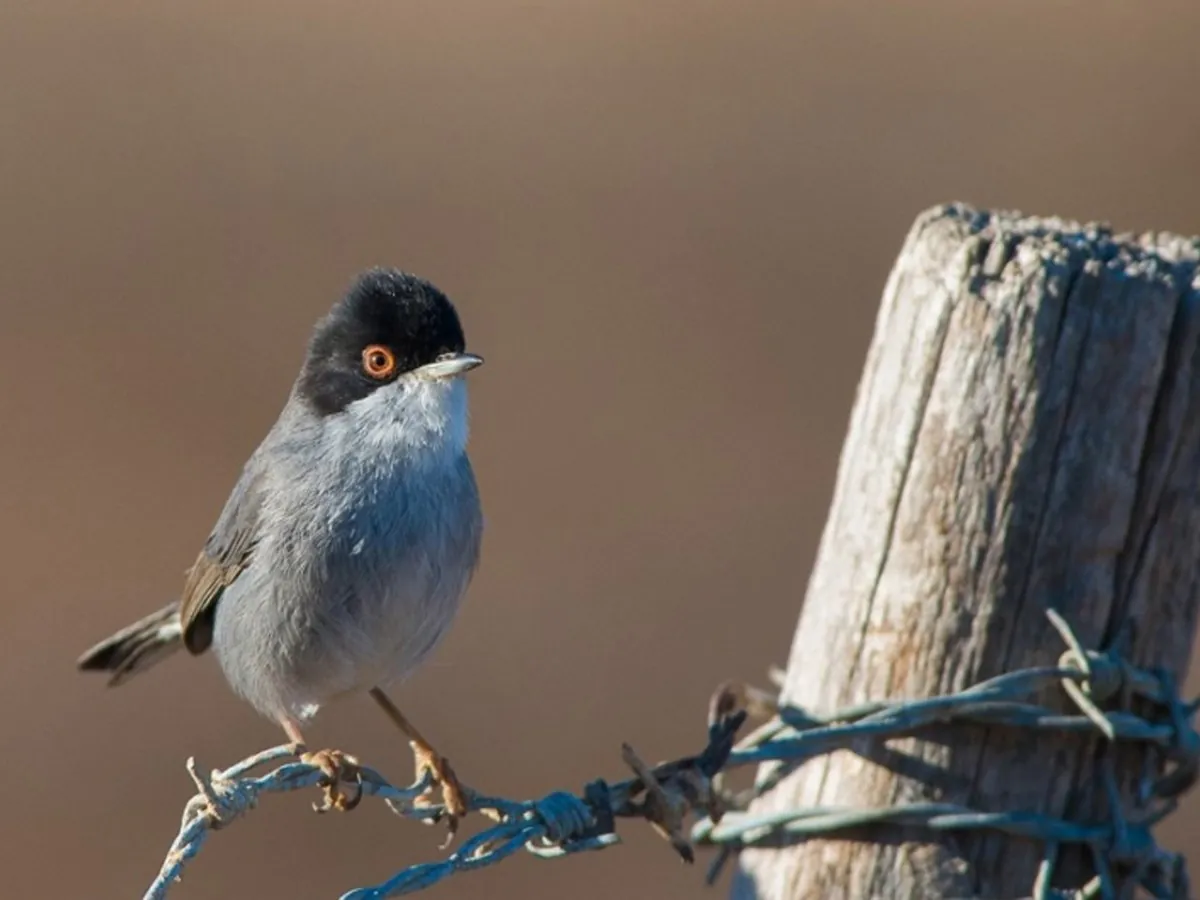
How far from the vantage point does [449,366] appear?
462 centimetres

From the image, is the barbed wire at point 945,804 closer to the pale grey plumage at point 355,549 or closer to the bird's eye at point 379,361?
the pale grey plumage at point 355,549

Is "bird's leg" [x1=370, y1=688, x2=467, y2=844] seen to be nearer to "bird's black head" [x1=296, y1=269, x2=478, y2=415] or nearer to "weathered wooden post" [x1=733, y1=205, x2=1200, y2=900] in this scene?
"bird's black head" [x1=296, y1=269, x2=478, y2=415]

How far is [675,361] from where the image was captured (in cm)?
1133

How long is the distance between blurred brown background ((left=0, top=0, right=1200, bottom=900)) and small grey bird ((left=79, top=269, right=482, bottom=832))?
10.00 ft

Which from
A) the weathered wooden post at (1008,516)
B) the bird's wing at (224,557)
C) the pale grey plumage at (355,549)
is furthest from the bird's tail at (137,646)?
the weathered wooden post at (1008,516)

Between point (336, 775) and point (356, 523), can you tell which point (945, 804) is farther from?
point (356, 523)

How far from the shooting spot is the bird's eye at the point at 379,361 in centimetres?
471

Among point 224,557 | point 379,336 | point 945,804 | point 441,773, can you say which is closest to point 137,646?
point 224,557

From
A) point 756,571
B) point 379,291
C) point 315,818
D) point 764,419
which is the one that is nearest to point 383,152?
point 764,419

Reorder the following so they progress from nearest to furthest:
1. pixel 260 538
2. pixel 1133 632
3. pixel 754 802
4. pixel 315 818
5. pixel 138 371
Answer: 1. pixel 1133 632
2. pixel 754 802
3. pixel 260 538
4. pixel 315 818
5. pixel 138 371

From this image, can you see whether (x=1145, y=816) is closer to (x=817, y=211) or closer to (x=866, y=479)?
(x=866, y=479)

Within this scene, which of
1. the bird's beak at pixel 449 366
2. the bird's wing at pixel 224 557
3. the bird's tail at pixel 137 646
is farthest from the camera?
the bird's tail at pixel 137 646

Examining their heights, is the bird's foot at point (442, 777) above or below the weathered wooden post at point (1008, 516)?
below

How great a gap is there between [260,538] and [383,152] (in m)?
8.54
